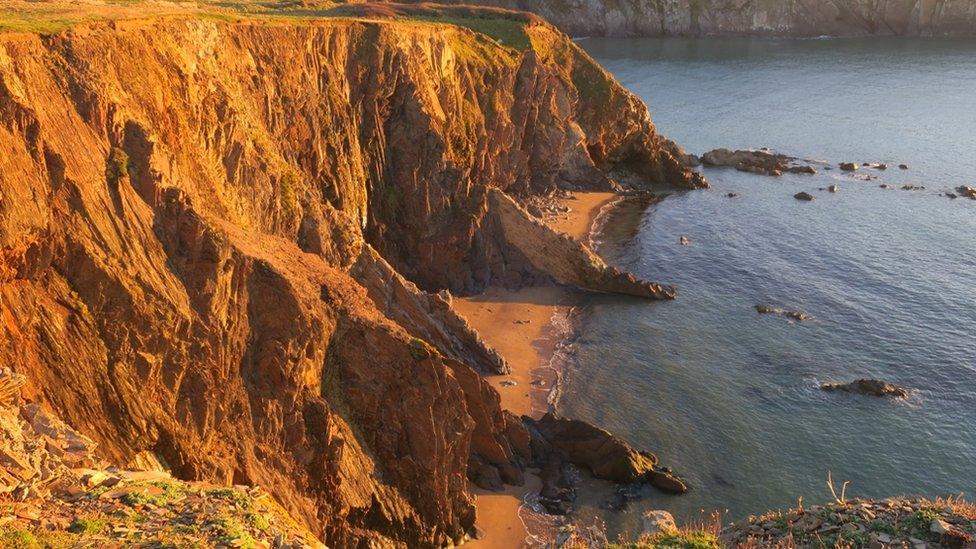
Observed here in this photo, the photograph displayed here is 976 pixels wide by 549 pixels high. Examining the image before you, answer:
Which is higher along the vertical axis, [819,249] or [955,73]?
[955,73]

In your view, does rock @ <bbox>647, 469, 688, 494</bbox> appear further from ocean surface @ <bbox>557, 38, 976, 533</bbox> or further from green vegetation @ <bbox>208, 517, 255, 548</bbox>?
green vegetation @ <bbox>208, 517, 255, 548</bbox>

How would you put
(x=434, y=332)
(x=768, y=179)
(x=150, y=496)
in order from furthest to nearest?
(x=768, y=179), (x=434, y=332), (x=150, y=496)

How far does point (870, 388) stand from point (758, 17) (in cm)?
14806

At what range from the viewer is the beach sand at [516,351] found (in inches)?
1458

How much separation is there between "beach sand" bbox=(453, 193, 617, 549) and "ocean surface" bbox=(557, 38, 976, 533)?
2036 millimetres

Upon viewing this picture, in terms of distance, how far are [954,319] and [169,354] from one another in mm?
54943

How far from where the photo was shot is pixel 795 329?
5756 centimetres

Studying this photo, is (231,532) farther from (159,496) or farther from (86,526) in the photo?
(86,526)

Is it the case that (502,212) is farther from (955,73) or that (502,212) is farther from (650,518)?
(955,73)

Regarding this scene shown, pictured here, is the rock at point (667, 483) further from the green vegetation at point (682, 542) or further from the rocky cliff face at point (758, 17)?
the rocky cliff face at point (758, 17)

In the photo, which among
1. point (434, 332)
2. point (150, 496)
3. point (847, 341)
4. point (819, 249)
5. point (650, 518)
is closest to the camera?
point (150, 496)

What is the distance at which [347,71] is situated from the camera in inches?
2195

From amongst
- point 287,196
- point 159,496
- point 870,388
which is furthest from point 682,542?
point 870,388

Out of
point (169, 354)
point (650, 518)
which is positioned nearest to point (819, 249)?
point (650, 518)
